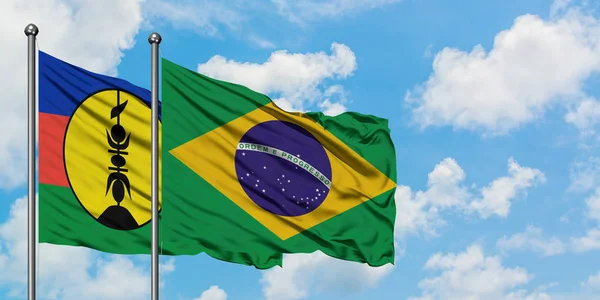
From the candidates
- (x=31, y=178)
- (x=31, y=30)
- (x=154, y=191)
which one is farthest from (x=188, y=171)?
(x=31, y=30)

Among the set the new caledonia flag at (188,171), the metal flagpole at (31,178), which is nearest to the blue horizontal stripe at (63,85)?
the new caledonia flag at (188,171)

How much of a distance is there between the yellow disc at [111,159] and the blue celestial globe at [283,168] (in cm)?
173

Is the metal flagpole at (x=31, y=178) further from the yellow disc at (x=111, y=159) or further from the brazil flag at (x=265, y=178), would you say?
the brazil flag at (x=265, y=178)

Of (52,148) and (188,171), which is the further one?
(188,171)

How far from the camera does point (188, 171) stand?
675 inches

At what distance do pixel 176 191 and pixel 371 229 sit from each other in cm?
453

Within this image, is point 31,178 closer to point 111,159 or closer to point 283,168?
point 111,159

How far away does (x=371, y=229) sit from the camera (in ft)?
64.7

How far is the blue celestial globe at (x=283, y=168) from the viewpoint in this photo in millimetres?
17922

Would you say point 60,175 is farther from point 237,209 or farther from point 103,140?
point 237,209

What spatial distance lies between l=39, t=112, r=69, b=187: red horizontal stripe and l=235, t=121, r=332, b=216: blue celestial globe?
3029mm

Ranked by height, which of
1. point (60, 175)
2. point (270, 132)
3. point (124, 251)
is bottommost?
point (124, 251)

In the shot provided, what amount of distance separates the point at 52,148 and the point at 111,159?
0.98m

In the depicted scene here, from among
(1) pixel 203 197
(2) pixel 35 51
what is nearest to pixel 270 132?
(1) pixel 203 197
